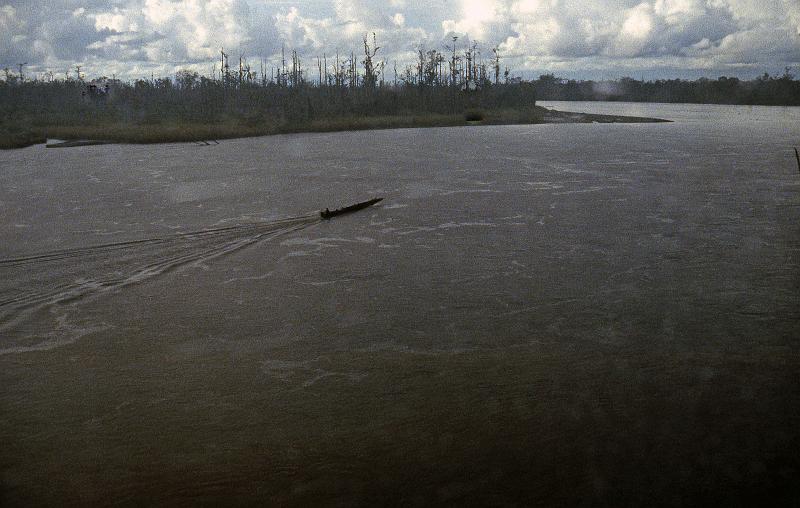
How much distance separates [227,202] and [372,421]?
15.1 m

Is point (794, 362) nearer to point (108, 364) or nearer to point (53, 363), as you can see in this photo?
point (108, 364)

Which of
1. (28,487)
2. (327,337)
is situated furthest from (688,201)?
(28,487)

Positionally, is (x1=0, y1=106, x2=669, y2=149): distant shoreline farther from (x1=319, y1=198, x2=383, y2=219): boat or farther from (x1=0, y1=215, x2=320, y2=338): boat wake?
(x1=0, y1=215, x2=320, y2=338): boat wake

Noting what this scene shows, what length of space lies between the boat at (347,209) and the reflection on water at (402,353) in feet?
1.62

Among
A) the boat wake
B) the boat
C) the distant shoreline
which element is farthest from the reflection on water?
the distant shoreline

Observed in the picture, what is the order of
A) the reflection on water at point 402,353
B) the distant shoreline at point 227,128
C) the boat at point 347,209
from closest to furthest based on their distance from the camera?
the reflection on water at point 402,353 → the boat at point 347,209 → the distant shoreline at point 227,128

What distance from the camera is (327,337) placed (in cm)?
953

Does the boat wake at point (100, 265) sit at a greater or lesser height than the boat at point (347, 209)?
lesser

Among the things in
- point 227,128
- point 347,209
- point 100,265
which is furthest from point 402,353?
point 227,128

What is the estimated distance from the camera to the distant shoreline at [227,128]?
46.5 meters

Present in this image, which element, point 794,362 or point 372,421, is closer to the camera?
point 372,421

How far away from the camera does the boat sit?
1836cm

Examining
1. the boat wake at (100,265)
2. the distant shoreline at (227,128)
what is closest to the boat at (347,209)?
the boat wake at (100,265)

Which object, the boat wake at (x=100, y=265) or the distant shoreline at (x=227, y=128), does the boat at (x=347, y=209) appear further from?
the distant shoreline at (x=227, y=128)
